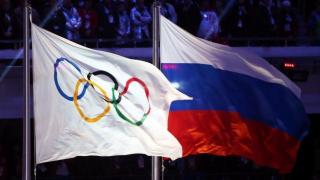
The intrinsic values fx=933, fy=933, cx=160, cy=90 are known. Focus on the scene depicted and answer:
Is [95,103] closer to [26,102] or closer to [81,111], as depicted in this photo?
[81,111]

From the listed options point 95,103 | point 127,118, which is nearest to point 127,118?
point 127,118

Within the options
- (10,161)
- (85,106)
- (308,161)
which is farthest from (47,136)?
(308,161)

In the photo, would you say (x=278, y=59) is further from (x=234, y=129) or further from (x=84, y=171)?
(x=234, y=129)

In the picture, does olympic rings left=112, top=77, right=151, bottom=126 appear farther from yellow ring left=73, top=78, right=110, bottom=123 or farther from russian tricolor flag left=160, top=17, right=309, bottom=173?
russian tricolor flag left=160, top=17, right=309, bottom=173

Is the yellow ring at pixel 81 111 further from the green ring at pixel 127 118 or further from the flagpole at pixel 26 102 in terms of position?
the flagpole at pixel 26 102

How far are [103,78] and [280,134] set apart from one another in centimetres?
234

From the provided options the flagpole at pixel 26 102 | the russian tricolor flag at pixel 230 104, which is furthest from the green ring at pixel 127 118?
the flagpole at pixel 26 102

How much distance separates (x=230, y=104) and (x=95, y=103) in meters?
1.74

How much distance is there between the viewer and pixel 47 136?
37.2ft

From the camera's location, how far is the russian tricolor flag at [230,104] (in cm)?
1175

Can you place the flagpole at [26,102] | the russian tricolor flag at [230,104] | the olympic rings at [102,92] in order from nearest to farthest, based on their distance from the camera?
1. the flagpole at [26,102]
2. the olympic rings at [102,92]
3. the russian tricolor flag at [230,104]

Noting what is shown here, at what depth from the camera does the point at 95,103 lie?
11508 mm

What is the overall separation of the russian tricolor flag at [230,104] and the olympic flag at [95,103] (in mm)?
413

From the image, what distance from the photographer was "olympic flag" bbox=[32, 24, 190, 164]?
11383mm
